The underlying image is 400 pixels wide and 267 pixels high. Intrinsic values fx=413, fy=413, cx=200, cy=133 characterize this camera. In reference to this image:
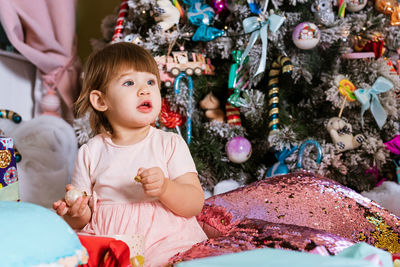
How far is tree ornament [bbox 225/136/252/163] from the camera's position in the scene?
145 cm

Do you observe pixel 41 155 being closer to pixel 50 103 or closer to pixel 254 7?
pixel 50 103

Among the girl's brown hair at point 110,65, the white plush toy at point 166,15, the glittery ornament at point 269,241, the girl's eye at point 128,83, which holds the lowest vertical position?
the glittery ornament at point 269,241

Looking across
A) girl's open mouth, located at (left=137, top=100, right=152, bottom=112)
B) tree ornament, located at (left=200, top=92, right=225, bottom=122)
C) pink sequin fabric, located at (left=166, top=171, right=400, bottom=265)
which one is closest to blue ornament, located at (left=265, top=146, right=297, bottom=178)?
tree ornament, located at (left=200, top=92, right=225, bottom=122)

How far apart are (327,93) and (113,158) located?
2.78 ft

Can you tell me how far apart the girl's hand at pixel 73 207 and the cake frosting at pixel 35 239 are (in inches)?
8.7

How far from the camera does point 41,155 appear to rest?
1533 millimetres

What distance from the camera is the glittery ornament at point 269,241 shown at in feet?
1.96

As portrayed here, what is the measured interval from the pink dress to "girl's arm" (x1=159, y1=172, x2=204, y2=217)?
2 centimetres

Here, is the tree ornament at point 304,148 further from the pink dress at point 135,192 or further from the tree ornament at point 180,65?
the pink dress at point 135,192

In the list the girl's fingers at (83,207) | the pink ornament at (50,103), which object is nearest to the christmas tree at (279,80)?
the pink ornament at (50,103)

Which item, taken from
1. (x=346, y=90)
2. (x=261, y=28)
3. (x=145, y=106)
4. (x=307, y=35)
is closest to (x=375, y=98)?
(x=346, y=90)

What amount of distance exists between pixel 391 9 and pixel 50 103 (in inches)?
53.8

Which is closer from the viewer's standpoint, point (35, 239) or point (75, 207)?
point (35, 239)

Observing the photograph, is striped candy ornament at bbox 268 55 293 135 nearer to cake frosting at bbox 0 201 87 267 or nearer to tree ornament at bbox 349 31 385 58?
tree ornament at bbox 349 31 385 58
